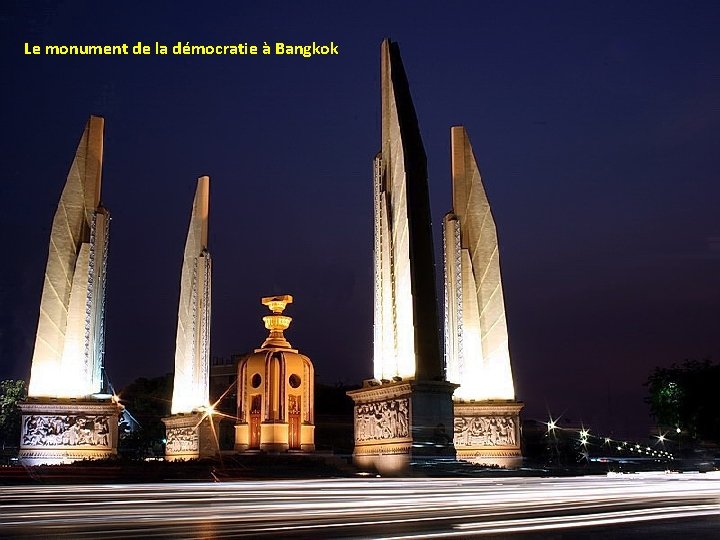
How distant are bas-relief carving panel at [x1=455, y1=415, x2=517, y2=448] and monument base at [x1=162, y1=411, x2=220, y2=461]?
284 inches

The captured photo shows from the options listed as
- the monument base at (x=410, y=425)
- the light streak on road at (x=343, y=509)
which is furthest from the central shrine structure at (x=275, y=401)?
the light streak on road at (x=343, y=509)

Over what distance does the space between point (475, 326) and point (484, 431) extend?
111 inches

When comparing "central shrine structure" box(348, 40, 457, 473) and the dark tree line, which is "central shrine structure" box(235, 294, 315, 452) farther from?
the dark tree line

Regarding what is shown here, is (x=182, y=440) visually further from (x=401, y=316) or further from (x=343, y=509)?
(x=343, y=509)

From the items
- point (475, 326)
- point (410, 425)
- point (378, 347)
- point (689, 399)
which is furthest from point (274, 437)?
point (689, 399)

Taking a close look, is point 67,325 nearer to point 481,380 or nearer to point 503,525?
point 481,380

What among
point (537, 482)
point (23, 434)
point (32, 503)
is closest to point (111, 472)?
point (23, 434)

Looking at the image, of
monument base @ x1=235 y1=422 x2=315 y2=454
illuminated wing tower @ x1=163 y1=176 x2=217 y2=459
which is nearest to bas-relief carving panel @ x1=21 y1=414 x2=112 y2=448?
illuminated wing tower @ x1=163 y1=176 x2=217 y2=459

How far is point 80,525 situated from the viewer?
7797 mm

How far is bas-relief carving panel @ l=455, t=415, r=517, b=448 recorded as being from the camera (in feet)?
71.1

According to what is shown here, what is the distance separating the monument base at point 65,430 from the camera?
22016 mm

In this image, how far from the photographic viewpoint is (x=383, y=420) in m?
19.2

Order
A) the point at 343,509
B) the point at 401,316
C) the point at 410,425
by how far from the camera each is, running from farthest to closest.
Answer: the point at 401,316, the point at 410,425, the point at 343,509

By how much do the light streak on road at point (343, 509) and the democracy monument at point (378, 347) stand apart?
514 cm
